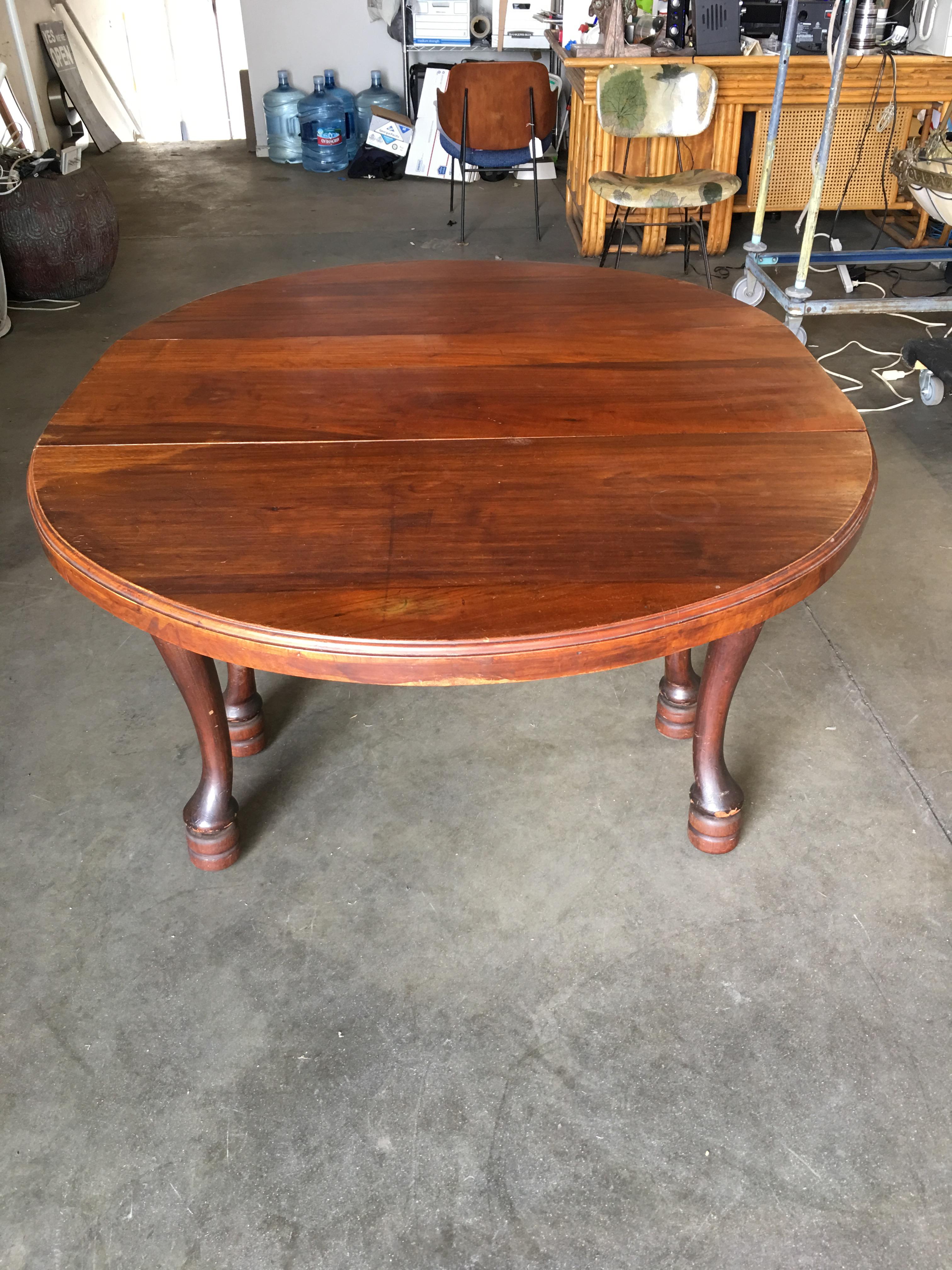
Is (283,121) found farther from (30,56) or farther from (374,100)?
(30,56)

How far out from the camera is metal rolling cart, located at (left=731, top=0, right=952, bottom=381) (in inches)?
127

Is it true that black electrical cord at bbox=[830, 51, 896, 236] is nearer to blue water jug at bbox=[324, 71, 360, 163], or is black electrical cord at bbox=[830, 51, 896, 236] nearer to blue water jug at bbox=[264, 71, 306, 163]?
blue water jug at bbox=[324, 71, 360, 163]

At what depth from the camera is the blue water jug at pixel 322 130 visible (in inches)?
254

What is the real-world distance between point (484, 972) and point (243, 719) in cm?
71

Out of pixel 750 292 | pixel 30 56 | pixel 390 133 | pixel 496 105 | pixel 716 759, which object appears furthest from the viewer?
pixel 390 133

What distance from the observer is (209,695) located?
1.52m

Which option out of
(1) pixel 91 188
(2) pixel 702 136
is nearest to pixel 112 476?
(1) pixel 91 188

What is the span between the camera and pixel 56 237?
4.21 metres

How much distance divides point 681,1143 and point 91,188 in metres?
4.50

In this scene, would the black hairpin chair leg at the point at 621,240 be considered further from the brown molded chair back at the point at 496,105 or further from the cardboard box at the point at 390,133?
the cardboard box at the point at 390,133

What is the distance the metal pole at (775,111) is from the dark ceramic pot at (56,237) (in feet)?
9.12

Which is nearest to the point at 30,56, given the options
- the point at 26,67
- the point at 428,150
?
the point at 26,67

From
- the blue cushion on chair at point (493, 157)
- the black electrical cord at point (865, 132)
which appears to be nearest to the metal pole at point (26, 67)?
the blue cushion on chair at point (493, 157)

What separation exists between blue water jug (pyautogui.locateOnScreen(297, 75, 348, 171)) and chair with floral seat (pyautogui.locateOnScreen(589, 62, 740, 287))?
2.85 metres
